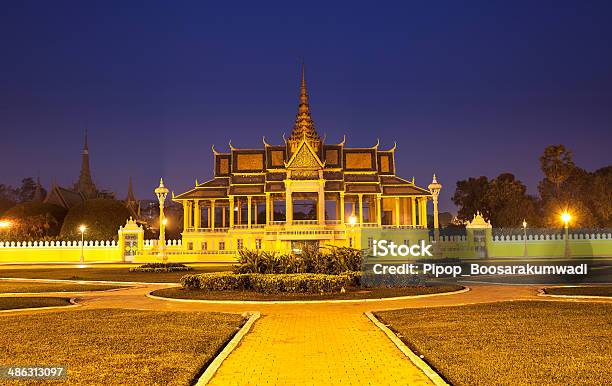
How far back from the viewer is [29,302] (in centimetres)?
2081

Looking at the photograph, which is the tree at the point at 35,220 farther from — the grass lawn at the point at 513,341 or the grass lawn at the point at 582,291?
the grass lawn at the point at 513,341

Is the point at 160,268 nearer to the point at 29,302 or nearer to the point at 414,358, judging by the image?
the point at 29,302

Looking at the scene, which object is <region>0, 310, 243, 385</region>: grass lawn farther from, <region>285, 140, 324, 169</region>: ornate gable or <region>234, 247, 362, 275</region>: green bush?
<region>285, 140, 324, 169</region>: ornate gable

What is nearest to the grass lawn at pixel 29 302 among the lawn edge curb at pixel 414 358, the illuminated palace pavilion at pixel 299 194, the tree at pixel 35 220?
the lawn edge curb at pixel 414 358

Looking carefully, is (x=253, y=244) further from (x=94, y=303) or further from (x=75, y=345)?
(x=75, y=345)

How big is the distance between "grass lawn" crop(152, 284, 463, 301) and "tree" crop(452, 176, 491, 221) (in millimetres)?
65881

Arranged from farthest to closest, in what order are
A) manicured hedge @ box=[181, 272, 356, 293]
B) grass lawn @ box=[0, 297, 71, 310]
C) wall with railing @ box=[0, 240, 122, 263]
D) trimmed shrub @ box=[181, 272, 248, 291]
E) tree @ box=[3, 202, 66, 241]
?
1. tree @ box=[3, 202, 66, 241]
2. wall with railing @ box=[0, 240, 122, 263]
3. trimmed shrub @ box=[181, 272, 248, 291]
4. manicured hedge @ box=[181, 272, 356, 293]
5. grass lawn @ box=[0, 297, 71, 310]

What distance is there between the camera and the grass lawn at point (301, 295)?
71.3 feet

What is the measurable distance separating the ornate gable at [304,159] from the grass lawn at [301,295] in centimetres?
3672

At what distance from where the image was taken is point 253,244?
60469 millimetres

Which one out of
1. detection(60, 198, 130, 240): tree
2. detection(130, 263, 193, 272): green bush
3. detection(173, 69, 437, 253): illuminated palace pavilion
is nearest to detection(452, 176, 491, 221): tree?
detection(173, 69, 437, 253): illuminated palace pavilion

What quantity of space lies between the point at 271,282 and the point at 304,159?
127 feet

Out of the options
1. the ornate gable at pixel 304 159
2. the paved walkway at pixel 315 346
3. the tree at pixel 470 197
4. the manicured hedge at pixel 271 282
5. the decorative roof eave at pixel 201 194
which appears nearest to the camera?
the paved walkway at pixel 315 346

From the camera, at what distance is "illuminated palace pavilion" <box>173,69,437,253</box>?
5906 cm
